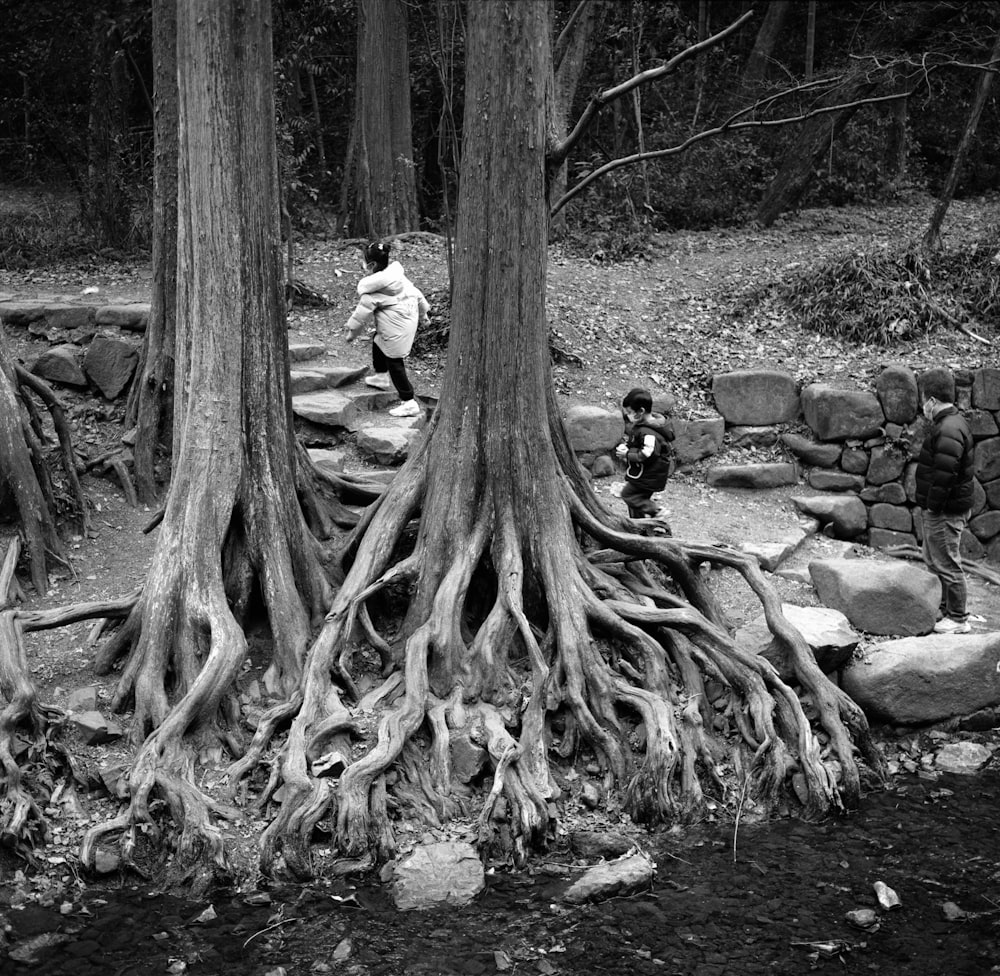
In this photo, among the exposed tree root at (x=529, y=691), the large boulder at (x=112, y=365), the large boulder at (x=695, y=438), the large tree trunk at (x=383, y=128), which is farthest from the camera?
the large tree trunk at (x=383, y=128)

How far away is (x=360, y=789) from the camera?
20.2ft

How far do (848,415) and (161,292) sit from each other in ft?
22.3

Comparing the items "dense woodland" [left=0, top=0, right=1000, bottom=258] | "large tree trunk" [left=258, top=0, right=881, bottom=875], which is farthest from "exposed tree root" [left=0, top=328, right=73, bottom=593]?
"dense woodland" [left=0, top=0, right=1000, bottom=258]

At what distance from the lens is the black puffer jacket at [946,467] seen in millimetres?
8445

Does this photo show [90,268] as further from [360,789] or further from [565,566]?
[360,789]

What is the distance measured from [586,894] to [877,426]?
7.09m

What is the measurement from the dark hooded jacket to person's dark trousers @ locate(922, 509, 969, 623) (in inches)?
84.1

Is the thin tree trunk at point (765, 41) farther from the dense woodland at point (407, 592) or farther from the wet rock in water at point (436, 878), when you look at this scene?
the wet rock in water at point (436, 878)

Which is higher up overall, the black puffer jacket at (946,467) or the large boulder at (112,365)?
the large boulder at (112,365)

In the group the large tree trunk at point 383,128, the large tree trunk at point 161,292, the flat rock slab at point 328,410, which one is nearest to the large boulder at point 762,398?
the flat rock slab at point 328,410

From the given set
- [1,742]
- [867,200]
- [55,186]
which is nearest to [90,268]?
[55,186]

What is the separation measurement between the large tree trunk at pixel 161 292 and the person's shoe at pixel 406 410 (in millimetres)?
2239

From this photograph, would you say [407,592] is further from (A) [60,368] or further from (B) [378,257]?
(A) [60,368]

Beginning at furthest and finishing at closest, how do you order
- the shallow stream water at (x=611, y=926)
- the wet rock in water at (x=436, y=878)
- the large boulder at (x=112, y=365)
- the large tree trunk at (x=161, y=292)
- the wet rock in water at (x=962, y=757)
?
the large boulder at (x=112, y=365)
the large tree trunk at (x=161, y=292)
the wet rock in water at (x=962, y=757)
the wet rock in water at (x=436, y=878)
the shallow stream water at (x=611, y=926)
